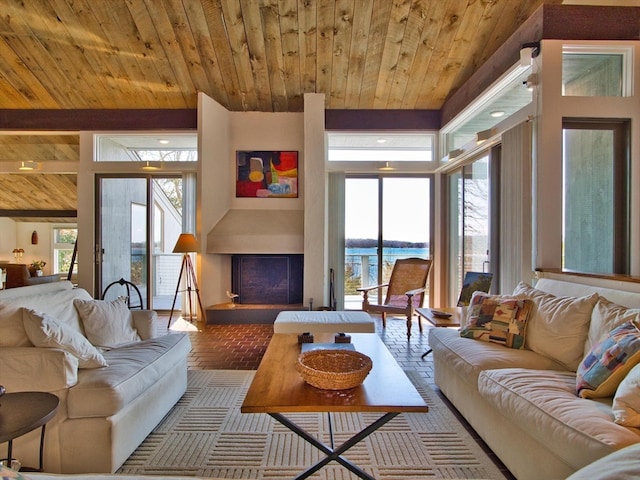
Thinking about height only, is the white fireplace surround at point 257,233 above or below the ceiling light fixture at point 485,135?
below

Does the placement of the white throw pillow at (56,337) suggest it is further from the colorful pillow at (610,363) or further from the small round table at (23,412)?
the colorful pillow at (610,363)

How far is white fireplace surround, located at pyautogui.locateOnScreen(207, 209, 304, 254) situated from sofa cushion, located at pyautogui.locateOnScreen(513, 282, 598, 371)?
3402 mm

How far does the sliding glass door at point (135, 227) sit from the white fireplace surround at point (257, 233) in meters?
0.96

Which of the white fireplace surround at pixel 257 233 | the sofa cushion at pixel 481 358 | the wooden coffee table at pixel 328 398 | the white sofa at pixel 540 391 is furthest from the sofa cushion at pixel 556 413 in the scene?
the white fireplace surround at pixel 257 233

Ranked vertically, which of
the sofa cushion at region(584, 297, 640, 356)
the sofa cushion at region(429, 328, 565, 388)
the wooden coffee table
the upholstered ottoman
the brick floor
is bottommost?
the brick floor

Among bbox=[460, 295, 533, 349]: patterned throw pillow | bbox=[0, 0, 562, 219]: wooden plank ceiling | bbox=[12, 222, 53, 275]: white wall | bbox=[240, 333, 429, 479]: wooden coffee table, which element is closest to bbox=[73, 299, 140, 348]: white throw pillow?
bbox=[240, 333, 429, 479]: wooden coffee table

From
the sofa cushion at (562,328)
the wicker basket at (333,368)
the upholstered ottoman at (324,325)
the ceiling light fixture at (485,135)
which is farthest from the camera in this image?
the ceiling light fixture at (485,135)

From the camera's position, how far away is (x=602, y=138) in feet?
10.9

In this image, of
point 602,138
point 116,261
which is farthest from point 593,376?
point 116,261

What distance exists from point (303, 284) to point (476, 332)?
10.5ft

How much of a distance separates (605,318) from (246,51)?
459 cm

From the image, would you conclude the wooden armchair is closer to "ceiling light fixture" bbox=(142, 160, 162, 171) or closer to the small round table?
the small round table

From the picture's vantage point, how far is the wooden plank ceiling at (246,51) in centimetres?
389

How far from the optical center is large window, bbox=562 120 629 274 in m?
3.23
